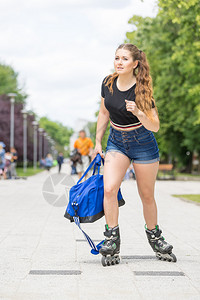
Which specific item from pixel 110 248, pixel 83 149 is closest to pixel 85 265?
pixel 110 248

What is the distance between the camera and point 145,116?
15.6 ft

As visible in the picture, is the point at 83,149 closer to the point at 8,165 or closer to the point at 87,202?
the point at 87,202

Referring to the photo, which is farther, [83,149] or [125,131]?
[83,149]

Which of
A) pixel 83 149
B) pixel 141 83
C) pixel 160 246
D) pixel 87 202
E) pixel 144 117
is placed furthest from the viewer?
pixel 83 149

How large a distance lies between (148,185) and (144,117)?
765 millimetres

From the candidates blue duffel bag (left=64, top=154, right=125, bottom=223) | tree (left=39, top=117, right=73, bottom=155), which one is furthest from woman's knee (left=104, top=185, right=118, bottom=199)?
tree (left=39, top=117, right=73, bottom=155)

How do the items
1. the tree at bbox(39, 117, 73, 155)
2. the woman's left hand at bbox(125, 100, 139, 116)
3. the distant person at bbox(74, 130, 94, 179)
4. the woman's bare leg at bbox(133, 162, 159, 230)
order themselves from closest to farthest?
the woman's left hand at bbox(125, 100, 139, 116), the woman's bare leg at bbox(133, 162, 159, 230), the distant person at bbox(74, 130, 94, 179), the tree at bbox(39, 117, 73, 155)

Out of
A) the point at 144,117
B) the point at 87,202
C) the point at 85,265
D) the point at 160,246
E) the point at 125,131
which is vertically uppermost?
the point at 144,117

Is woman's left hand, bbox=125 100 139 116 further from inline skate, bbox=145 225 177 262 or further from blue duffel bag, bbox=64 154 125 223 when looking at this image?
inline skate, bbox=145 225 177 262

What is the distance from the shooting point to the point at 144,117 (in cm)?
474

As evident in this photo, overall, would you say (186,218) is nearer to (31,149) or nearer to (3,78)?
(31,149)

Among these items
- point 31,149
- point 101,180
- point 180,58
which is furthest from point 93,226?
point 31,149

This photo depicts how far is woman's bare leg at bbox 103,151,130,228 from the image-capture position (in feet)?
16.6

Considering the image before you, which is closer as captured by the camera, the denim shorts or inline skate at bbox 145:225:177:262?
the denim shorts
